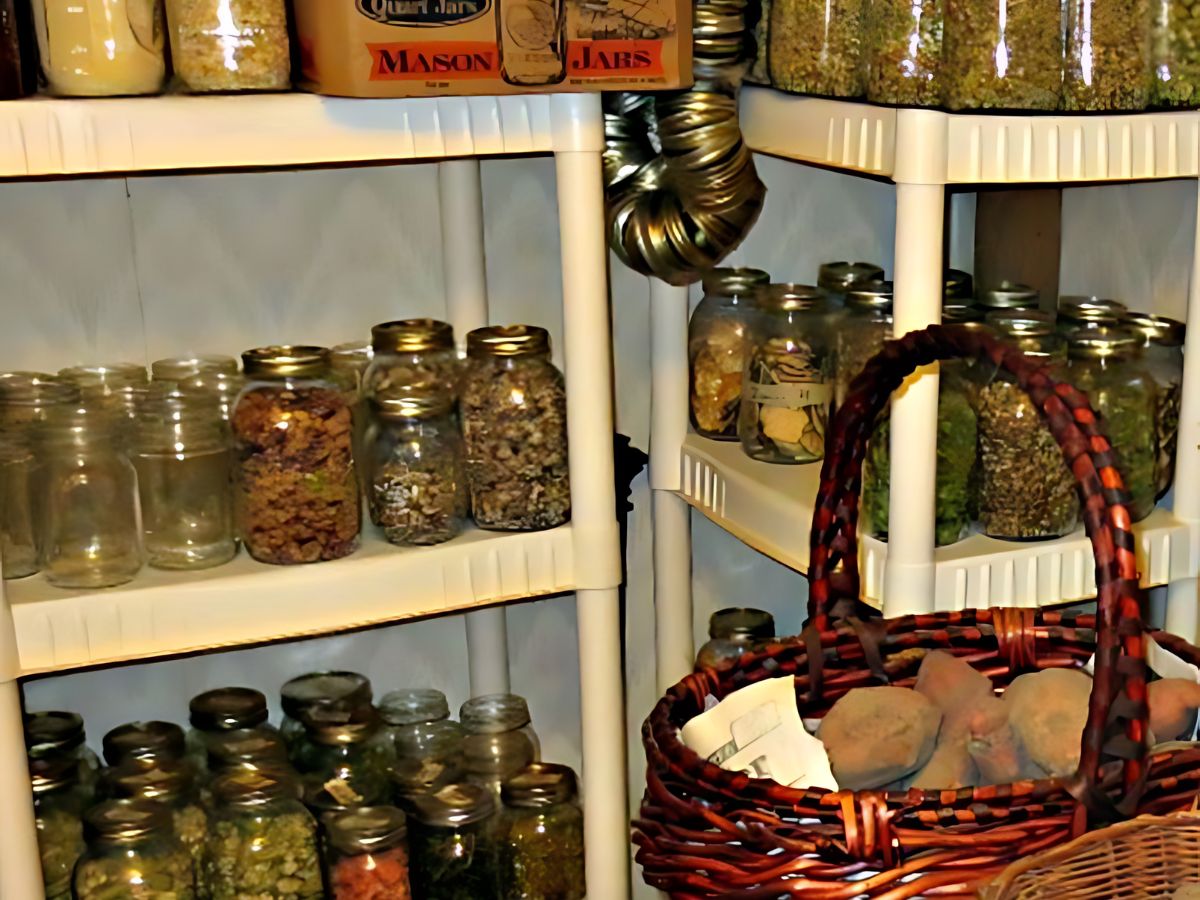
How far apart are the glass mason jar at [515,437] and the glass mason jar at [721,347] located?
32 centimetres

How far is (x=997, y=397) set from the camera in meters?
1.14

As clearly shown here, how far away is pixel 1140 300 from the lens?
4.48 feet

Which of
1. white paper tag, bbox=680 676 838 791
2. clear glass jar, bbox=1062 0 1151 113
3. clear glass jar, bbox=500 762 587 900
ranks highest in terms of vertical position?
clear glass jar, bbox=1062 0 1151 113

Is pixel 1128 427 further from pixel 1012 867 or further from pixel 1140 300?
pixel 1012 867

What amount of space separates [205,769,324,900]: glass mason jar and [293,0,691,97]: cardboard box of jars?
2.15 ft

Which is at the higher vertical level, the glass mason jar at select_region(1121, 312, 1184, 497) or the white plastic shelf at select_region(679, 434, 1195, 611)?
the glass mason jar at select_region(1121, 312, 1184, 497)

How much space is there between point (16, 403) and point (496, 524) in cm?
45

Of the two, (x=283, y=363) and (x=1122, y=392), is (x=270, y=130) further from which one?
(x=1122, y=392)

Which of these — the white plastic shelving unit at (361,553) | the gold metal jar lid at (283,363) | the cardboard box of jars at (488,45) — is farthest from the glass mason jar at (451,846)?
the cardboard box of jars at (488,45)

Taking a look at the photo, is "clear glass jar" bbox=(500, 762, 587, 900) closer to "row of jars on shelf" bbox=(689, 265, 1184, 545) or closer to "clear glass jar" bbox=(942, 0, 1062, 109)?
"row of jars on shelf" bbox=(689, 265, 1184, 545)

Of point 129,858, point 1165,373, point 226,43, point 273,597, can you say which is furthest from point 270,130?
point 1165,373

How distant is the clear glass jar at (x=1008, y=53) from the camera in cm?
103

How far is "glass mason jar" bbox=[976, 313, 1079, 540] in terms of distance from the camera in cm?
114

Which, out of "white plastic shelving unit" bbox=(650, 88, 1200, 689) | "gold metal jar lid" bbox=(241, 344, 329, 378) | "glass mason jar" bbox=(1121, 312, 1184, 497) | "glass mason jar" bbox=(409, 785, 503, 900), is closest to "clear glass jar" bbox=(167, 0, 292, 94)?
"gold metal jar lid" bbox=(241, 344, 329, 378)
